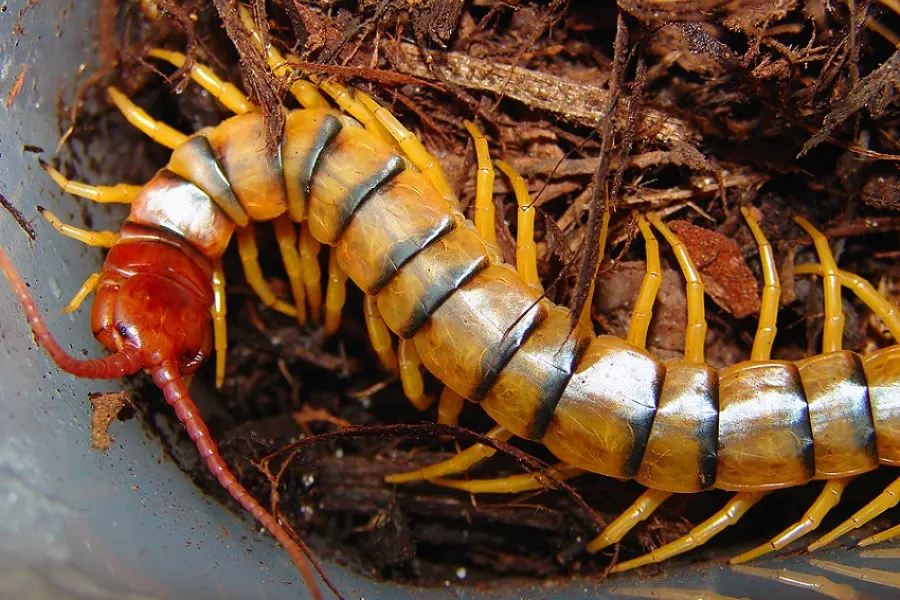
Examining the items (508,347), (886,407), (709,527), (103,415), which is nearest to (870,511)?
(886,407)

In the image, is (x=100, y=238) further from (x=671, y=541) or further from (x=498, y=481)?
(x=671, y=541)

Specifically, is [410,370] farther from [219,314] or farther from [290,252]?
[219,314]

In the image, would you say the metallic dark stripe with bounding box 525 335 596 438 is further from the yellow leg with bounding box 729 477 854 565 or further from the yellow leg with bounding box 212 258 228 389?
the yellow leg with bounding box 212 258 228 389

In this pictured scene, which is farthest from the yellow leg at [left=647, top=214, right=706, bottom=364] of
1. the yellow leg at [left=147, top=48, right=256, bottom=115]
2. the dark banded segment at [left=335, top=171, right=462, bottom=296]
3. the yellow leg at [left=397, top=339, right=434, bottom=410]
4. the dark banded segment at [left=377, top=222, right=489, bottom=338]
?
the yellow leg at [left=147, top=48, right=256, bottom=115]

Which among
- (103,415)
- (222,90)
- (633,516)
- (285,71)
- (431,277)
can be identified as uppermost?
(285,71)

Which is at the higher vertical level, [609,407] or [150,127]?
[150,127]

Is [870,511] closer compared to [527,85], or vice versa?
[870,511]

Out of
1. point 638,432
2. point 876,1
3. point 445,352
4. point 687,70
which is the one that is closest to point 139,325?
point 445,352

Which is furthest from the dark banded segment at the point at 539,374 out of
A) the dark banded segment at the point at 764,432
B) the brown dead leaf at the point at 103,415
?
the brown dead leaf at the point at 103,415
